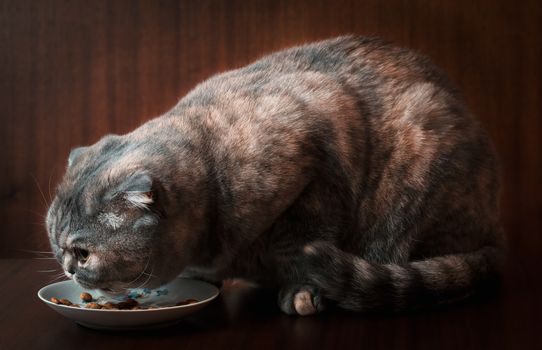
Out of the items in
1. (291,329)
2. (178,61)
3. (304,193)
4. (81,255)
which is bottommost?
A: (291,329)

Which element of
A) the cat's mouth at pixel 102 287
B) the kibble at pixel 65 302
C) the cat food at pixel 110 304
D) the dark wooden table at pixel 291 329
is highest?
the cat's mouth at pixel 102 287

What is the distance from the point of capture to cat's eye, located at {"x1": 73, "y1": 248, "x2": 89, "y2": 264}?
1.51 m

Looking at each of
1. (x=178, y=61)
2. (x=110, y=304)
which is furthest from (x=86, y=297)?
(x=178, y=61)

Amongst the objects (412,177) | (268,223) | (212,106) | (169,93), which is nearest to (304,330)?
(268,223)

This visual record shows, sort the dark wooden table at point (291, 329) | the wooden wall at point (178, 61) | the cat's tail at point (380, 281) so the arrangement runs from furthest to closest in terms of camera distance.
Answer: the wooden wall at point (178, 61) → the cat's tail at point (380, 281) → the dark wooden table at point (291, 329)

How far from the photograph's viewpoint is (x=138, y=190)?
1.44 meters

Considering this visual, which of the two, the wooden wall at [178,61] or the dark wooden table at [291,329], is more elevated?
the wooden wall at [178,61]

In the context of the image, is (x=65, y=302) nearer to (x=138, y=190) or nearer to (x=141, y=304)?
(x=141, y=304)

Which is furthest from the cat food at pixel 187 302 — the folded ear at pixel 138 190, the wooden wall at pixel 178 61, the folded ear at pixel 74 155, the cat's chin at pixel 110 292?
the wooden wall at pixel 178 61

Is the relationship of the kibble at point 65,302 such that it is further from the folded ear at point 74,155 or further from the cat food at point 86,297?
the folded ear at point 74,155

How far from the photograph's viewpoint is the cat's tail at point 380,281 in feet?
5.09

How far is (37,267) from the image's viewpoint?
2041 mm

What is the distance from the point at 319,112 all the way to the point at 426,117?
0.78 feet

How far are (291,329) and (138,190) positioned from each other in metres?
0.38
